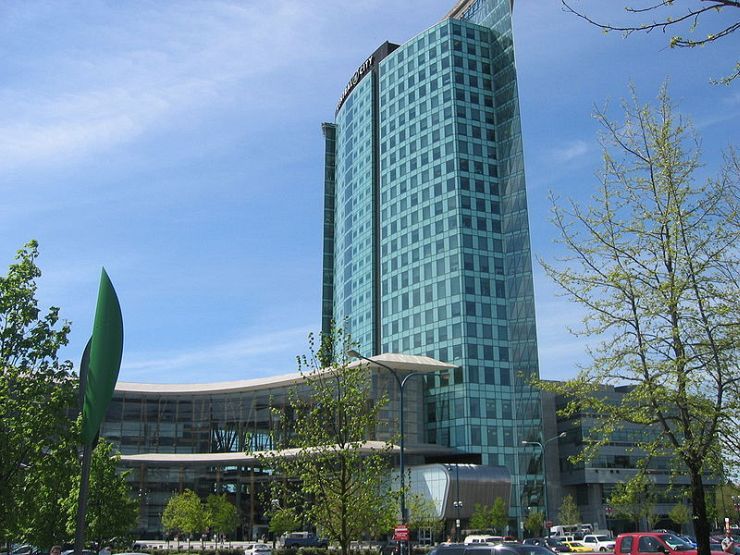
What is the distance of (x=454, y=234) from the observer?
3893 inches

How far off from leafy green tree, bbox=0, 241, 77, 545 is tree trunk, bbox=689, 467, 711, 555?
1640 cm

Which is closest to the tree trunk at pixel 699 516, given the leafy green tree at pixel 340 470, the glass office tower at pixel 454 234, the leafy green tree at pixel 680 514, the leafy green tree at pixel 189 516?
the leafy green tree at pixel 340 470

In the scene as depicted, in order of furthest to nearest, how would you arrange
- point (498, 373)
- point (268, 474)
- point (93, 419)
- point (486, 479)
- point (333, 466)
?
point (268, 474), point (498, 373), point (486, 479), point (333, 466), point (93, 419)

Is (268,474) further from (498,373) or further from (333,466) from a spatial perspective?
(333,466)

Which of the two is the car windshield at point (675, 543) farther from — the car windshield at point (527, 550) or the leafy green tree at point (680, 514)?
the leafy green tree at point (680, 514)

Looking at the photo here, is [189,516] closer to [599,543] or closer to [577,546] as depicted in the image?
[577,546]

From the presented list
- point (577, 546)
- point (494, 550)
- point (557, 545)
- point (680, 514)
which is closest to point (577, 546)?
point (577, 546)

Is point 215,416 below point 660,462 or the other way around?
the other way around

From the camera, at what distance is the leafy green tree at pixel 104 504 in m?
39.6

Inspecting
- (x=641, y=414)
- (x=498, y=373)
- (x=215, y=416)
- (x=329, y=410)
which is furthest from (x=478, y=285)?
(x=641, y=414)

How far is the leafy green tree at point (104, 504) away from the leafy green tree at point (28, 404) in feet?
68.6

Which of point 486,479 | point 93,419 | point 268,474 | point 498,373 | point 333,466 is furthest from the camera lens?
point 268,474

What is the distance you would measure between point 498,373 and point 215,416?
4119 centimetres

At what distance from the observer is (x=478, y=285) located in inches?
3809
